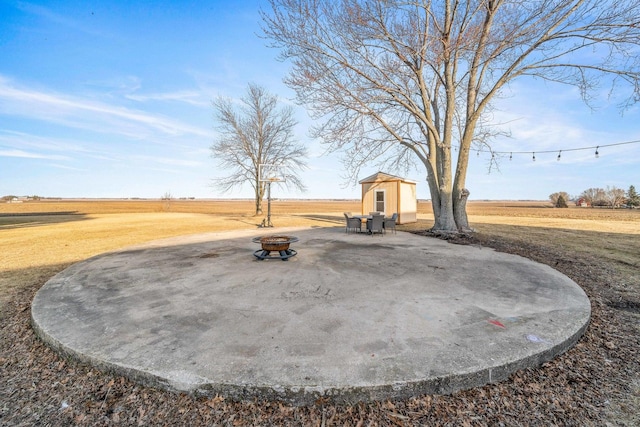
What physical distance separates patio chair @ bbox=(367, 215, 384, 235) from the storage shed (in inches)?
214

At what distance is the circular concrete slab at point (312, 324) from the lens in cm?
202

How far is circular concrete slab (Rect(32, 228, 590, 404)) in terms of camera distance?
6.63ft

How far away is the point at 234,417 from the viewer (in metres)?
1.82

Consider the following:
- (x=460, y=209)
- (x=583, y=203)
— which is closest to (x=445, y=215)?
(x=460, y=209)

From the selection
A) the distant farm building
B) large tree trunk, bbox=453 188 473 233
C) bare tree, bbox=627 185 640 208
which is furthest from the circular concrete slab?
the distant farm building

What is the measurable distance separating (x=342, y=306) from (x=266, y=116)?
22.0 meters

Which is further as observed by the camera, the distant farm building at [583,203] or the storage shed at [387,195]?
the distant farm building at [583,203]

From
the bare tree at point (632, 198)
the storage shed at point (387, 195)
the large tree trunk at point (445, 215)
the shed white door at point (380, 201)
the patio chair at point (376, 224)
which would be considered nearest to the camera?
the patio chair at point (376, 224)

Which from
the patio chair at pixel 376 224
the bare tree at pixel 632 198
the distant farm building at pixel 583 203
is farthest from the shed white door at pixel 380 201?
the distant farm building at pixel 583 203

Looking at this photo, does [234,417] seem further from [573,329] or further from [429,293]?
[573,329]

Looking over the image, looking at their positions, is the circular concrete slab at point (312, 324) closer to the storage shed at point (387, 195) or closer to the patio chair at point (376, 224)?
the patio chair at point (376, 224)

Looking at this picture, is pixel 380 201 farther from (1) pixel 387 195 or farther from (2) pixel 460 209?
(2) pixel 460 209

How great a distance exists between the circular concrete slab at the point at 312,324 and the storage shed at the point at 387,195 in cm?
982

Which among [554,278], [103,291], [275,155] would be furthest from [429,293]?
[275,155]
